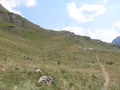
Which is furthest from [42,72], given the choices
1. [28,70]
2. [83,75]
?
[83,75]

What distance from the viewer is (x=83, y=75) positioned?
1355 inches

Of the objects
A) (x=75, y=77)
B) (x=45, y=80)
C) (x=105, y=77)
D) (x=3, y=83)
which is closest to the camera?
(x=3, y=83)

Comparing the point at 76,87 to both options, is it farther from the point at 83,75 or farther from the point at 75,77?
the point at 83,75

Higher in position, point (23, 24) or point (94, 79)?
point (23, 24)

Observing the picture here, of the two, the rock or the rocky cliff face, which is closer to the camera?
the rock

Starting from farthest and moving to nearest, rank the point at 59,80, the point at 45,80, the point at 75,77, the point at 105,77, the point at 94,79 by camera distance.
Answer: the point at 105,77 → the point at 94,79 → the point at 75,77 → the point at 59,80 → the point at 45,80

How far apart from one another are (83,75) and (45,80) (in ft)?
27.1

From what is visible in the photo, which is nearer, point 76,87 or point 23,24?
point 76,87

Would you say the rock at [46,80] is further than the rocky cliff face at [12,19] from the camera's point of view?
No

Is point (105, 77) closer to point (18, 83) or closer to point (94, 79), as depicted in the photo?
point (94, 79)

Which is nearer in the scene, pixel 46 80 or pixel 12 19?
pixel 46 80

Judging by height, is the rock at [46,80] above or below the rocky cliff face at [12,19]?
below

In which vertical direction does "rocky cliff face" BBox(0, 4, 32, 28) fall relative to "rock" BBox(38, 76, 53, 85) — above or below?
above

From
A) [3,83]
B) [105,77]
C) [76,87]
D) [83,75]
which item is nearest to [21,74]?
[3,83]
